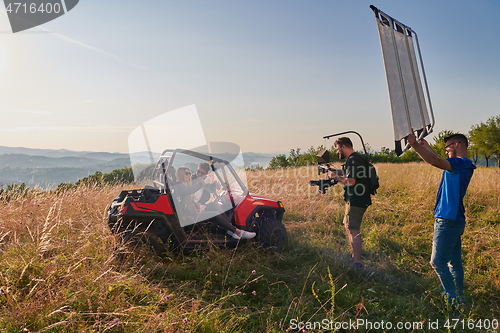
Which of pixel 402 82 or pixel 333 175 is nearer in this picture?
Result: pixel 402 82

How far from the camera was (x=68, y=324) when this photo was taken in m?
2.71

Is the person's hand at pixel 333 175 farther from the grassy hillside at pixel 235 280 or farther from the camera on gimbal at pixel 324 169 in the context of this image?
the grassy hillside at pixel 235 280

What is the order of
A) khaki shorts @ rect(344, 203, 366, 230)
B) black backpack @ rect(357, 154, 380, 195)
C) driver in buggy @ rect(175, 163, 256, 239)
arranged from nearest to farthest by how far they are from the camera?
black backpack @ rect(357, 154, 380, 195), khaki shorts @ rect(344, 203, 366, 230), driver in buggy @ rect(175, 163, 256, 239)

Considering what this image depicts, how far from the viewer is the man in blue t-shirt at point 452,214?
3.53m

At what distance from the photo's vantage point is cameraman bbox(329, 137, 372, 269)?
4.65 m

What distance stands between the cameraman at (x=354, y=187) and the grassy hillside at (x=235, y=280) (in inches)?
19.5

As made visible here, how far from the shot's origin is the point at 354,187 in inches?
187

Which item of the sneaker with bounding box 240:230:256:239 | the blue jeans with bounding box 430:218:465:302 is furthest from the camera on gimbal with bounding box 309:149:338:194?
the blue jeans with bounding box 430:218:465:302

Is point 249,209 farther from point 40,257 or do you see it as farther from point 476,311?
point 476,311

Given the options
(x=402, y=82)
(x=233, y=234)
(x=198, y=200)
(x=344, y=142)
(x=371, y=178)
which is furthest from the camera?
(x=198, y=200)

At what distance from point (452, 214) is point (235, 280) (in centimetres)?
285

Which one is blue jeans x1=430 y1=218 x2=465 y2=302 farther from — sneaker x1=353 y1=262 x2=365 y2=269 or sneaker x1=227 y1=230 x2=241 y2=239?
sneaker x1=227 y1=230 x2=241 y2=239

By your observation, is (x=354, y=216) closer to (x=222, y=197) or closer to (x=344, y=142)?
(x=344, y=142)

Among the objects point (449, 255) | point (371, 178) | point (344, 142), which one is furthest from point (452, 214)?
point (344, 142)
